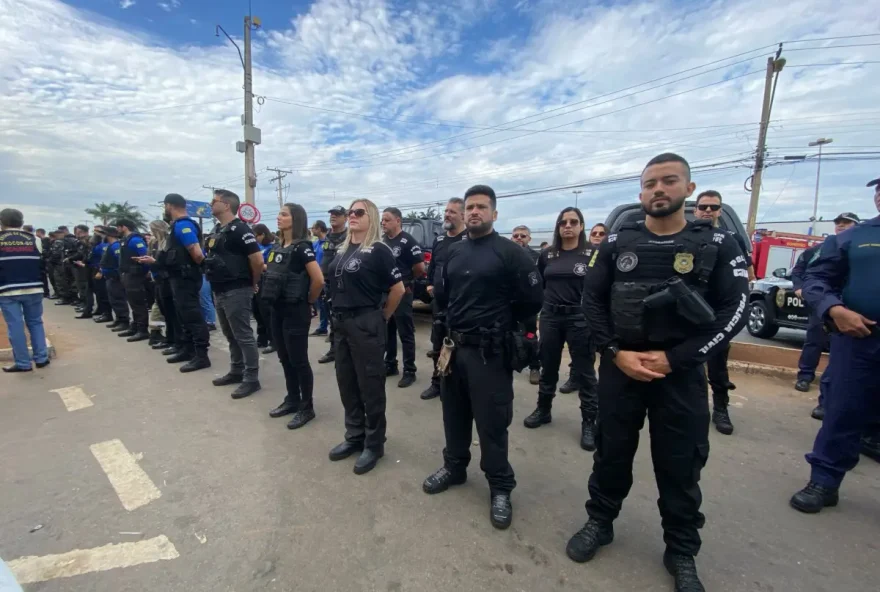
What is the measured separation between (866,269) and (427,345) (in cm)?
530

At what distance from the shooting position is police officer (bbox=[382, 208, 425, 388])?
203 inches

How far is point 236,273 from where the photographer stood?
458cm

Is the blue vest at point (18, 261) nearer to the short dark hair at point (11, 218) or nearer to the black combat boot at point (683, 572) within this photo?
the short dark hair at point (11, 218)

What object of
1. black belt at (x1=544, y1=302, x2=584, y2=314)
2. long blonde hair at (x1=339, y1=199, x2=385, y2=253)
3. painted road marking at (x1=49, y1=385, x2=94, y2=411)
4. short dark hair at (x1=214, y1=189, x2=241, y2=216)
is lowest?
painted road marking at (x1=49, y1=385, x2=94, y2=411)

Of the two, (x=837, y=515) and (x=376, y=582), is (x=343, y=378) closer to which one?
(x=376, y=582)

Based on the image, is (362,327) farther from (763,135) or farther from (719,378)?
(763,135)

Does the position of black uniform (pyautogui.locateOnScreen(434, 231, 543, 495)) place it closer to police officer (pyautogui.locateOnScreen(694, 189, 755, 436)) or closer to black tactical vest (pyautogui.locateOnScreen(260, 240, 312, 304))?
black tactical vest (pyautogui.locateOnScreen(260, 240, 312, 304))

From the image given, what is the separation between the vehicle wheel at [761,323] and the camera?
756 centimetres

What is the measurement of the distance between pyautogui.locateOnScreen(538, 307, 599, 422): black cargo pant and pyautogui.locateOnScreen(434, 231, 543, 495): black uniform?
1.11 meters

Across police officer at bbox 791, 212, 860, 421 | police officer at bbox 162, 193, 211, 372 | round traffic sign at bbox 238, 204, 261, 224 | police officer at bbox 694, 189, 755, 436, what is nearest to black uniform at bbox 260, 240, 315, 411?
police officer at bbox 162, 193, 211, 372

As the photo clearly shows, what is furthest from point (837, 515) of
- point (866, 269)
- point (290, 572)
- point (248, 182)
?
point (248, 182)

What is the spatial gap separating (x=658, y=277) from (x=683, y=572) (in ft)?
4.62

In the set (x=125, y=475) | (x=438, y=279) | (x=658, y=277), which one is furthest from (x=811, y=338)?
(x=125, y=475)

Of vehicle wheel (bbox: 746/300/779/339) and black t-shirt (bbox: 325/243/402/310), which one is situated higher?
black t-shirt (bbox: 325/243/402/310)
